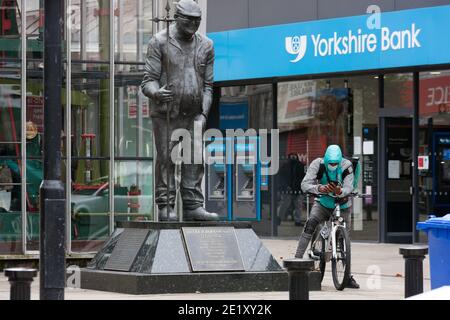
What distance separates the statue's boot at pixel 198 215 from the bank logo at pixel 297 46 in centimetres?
1172

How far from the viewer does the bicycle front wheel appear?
14070 millimetres

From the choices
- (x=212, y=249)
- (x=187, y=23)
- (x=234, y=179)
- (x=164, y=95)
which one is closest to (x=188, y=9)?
(x=187, y=23)

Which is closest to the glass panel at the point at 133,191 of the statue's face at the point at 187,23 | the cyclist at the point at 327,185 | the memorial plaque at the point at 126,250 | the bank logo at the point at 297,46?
the cyclist at the point at 327,185

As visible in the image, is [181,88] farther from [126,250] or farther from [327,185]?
[327,185]

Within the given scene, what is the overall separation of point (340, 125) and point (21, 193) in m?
9.83

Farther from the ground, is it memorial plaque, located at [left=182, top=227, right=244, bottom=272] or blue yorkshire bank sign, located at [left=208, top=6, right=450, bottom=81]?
blue yorkshire bank sign, located at [left=208, top=6, right=450, bottom=81]

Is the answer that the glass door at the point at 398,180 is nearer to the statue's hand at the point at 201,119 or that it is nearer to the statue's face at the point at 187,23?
the statue's hand at the point at 201,119

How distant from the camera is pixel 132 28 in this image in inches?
717

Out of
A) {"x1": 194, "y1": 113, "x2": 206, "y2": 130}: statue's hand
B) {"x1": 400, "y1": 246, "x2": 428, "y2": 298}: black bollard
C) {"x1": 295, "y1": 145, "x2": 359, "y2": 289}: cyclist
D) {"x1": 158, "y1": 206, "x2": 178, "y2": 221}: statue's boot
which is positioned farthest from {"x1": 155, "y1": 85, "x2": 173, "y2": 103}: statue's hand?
{"x1": 400, "y1": 246, "x2": 428, "y2": 298}: black bollard

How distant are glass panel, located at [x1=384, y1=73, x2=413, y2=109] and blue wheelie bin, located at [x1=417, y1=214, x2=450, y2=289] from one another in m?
11.7

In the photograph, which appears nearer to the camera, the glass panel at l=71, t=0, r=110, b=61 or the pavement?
the pavement

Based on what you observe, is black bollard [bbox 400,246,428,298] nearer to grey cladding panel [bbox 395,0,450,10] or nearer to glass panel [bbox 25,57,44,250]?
glass panel [bbox 25,57,44,250]

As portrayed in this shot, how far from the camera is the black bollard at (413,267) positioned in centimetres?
1107
